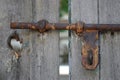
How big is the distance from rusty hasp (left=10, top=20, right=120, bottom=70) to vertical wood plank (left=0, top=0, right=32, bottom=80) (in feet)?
0.17

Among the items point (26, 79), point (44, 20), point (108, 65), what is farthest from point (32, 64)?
point (108, 65)

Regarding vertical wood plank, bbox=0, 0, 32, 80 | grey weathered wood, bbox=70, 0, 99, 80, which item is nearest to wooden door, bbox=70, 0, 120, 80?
grey weathered wood, bbox=70, 0, 99, 80

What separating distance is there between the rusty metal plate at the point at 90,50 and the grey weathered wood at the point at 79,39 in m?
0.03

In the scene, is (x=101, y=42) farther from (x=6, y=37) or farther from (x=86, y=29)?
(x=6, y=37)

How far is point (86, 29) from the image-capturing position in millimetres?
1802

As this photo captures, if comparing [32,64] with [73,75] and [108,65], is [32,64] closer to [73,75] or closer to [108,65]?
[73,75]

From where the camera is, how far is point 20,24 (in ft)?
5.93

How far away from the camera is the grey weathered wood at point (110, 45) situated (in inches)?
71.4

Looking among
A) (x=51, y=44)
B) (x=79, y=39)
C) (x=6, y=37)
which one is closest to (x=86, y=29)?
(x=79, y=39)

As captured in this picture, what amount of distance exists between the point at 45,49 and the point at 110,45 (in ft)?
0.87

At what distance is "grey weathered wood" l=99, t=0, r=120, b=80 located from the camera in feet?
5.95

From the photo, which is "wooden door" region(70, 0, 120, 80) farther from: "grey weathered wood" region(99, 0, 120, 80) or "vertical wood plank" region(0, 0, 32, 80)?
"vertical wood plank" region(0, 0, 32, 80)

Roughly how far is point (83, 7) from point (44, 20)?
0.55 feet

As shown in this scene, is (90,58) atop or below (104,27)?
below
